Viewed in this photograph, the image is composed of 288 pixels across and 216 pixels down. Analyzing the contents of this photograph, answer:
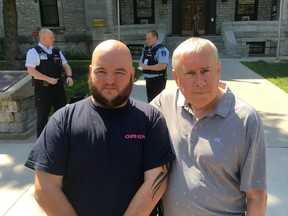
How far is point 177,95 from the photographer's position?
2.01 meters

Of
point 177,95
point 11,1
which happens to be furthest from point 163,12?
point 177,95

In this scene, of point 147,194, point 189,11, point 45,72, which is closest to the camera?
point 147,194

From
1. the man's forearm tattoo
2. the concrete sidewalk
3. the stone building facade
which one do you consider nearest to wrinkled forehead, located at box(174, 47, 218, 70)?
the man's forearm tattoo

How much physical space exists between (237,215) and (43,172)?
3.51 ft

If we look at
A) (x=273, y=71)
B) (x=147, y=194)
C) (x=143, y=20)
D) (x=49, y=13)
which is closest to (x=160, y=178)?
(x=147, y=194)

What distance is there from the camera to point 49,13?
66.3ft

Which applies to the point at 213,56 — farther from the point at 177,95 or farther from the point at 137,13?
the point at 137,13

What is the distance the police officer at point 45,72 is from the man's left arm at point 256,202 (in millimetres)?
3797

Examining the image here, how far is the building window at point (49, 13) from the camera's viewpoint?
2008 centimetres

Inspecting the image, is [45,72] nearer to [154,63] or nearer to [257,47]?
[154,63]

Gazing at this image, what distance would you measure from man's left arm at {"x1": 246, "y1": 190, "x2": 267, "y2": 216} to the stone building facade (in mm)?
16265

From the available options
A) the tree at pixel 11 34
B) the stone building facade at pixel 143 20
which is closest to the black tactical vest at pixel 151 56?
the tree at pixel 11 34

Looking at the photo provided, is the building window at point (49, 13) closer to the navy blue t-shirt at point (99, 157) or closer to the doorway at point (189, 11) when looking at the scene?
the doorway at point (189, 11)

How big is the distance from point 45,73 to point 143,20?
56.5 ft
